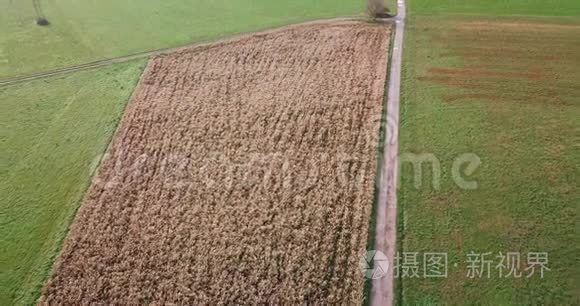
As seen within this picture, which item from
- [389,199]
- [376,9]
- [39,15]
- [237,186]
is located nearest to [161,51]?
[39,15]

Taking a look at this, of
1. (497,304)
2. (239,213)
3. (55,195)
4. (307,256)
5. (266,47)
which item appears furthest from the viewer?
(266,47)

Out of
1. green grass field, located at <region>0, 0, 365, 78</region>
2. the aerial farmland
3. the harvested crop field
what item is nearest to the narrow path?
the aerial farmland

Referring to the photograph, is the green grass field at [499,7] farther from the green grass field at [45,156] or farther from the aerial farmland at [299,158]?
the green grass field at [45,156]

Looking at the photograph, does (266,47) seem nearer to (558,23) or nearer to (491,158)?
(491,158)

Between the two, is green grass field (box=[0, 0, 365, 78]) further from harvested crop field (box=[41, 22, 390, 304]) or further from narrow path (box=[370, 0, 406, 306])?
narrow path (box=[370, 0, 406, 306])

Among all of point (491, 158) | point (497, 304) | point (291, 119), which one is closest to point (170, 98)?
point (291, 119)
